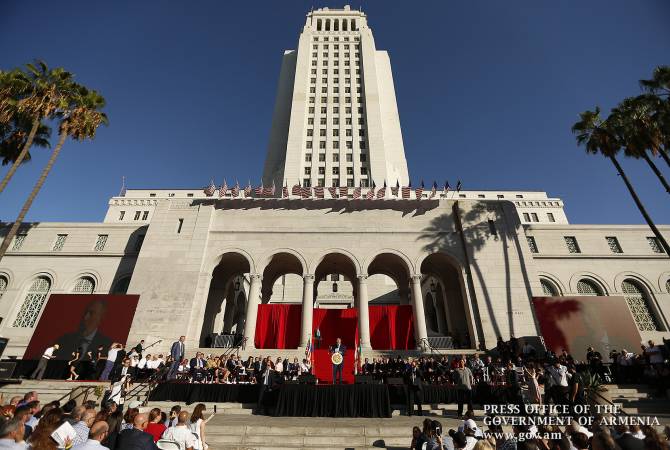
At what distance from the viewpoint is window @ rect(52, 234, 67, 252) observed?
27.7 meters

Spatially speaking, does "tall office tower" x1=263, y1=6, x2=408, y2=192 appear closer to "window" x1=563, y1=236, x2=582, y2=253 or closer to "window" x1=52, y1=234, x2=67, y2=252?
"window" x1=563, y1=236, x2=582, y2=253

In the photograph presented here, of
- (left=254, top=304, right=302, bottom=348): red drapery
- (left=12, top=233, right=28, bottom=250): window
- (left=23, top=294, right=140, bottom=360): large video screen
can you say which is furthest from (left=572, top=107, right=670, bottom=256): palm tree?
(left=12, top=233, right=28, bottom=250): window

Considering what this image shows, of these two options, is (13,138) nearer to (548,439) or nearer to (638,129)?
(548,439)

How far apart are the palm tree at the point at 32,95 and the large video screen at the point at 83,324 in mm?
8684

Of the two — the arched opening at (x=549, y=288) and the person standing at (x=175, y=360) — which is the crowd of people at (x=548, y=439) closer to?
the person standing at (x=175, y=360)

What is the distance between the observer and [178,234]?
2409 centimetres

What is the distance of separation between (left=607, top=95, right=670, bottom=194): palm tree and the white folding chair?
2544 centimetres

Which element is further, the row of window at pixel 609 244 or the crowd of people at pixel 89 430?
the row of window at pixel 609 244

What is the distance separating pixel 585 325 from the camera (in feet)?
70.6

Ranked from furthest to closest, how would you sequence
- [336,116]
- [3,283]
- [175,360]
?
[336,116]
[3,283]
[175,360]

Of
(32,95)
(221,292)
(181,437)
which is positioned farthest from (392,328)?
(32,95)

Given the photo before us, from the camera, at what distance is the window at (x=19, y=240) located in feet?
90.1

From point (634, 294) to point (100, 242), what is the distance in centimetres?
4471

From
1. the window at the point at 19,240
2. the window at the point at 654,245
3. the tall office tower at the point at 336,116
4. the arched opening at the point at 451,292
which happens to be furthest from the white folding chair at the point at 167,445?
the tall office tower at the point at 336,116
